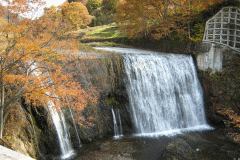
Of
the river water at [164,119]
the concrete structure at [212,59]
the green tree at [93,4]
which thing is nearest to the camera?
the river water at [164,119]

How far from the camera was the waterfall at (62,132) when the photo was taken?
26.8 ft

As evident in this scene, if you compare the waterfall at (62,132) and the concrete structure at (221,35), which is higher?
the concrete structure at (221,35)

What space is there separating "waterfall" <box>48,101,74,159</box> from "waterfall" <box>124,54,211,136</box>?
4.35m

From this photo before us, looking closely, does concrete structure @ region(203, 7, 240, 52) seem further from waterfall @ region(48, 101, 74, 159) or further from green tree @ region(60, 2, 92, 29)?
green tree @ region(60, 2, 92, 29)

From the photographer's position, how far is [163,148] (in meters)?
8.48

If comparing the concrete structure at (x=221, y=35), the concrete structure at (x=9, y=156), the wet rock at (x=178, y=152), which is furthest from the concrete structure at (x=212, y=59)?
the concrete structure at (x=9, y=156)

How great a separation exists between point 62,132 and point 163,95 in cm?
701

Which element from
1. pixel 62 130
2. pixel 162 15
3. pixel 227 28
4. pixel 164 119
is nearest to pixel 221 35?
pixel 227 28

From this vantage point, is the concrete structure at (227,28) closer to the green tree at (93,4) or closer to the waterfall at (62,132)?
the waterfall at (62,132)

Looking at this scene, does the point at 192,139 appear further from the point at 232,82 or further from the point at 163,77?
the point at 232,82

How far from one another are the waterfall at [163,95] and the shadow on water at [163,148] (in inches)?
46.8

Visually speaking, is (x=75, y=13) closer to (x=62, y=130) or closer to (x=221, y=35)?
(x=221, y=35)

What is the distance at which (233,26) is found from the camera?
12.2m

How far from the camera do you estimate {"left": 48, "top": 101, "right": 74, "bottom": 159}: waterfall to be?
818 centimetres
